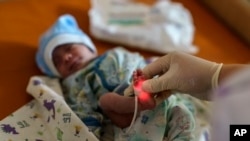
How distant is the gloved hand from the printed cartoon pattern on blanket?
246mm

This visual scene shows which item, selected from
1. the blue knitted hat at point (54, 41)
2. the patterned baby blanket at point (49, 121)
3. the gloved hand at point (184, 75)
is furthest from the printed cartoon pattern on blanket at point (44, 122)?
the gloved hand at point (184, 75)

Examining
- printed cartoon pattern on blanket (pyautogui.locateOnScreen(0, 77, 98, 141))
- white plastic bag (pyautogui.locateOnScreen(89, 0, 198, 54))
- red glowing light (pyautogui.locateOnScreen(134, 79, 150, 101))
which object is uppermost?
white plastic bag (pyautogui.locateOnScreen(89, 0, 198, 54))

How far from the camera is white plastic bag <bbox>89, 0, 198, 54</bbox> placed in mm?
1730

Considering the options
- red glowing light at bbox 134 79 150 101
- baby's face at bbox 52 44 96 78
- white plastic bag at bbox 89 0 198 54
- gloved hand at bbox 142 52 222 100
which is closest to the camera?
gloved hand at bbox 142 52 222 100

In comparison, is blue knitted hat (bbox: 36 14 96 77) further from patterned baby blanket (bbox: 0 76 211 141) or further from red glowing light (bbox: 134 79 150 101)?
red glowing light (bbox: 134 79 150 101)

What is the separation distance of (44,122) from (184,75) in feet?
1.65

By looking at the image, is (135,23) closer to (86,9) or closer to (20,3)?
(86,9)

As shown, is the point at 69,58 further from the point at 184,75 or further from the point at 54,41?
the point at 184,75

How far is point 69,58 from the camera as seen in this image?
1541mm

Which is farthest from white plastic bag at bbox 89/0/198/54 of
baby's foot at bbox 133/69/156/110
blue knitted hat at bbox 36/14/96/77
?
baby's foot at bbox 133/69/156/110

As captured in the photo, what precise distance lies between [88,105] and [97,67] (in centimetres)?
15

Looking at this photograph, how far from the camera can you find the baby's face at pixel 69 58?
154 cm

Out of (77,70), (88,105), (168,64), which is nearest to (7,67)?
(77,70)

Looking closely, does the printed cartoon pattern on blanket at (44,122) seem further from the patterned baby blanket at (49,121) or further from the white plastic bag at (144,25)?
the white plastic bag at (144,25)
